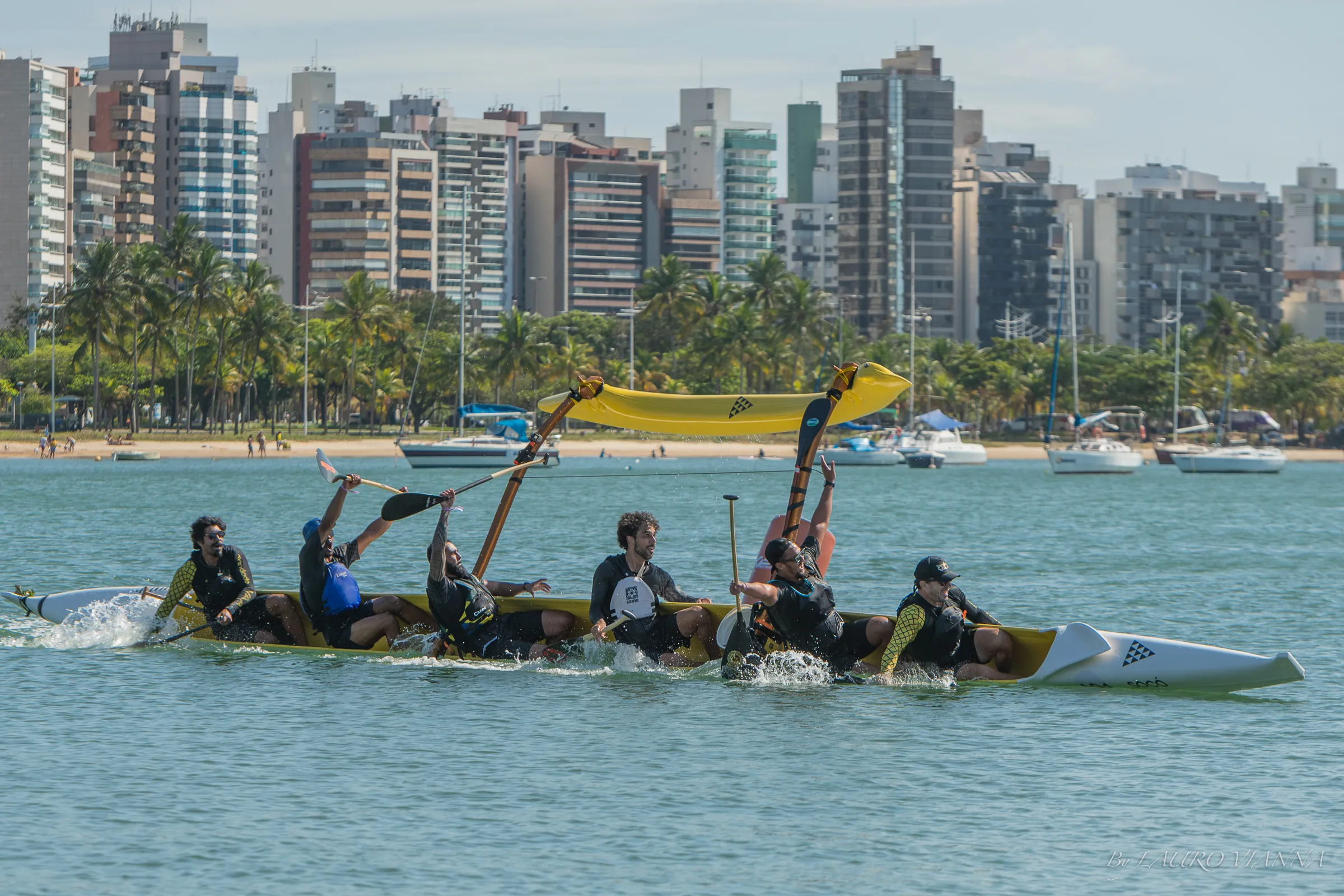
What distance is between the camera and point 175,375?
113 m

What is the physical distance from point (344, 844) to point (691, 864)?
2307 millimetres

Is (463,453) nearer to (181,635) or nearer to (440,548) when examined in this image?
(181,635)

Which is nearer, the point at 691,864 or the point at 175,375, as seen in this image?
the point at 691,864

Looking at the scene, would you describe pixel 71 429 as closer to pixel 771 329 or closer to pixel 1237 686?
pixel 771 329

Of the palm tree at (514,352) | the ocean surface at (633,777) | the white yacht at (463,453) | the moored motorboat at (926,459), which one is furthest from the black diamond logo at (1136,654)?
the palm tree at (514,352)

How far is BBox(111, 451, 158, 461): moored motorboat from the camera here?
99.1 meters

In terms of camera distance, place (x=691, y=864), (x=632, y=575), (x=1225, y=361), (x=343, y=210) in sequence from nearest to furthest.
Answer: (x=691, y=864) → (x=632, y=575) → (x=1225, y=361) → (x=343, y=210)

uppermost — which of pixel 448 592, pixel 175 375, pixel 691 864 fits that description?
pixel 175 375

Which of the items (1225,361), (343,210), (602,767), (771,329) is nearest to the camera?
(602,767)

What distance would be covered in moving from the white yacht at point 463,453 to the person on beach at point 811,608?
229ft

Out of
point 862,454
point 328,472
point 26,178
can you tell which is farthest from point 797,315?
point 328,472

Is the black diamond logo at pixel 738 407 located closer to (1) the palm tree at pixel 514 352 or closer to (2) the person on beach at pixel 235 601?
(2) the person on beach at pixel 235 601

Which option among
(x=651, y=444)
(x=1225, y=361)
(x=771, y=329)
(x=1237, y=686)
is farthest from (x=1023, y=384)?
(x=1237, y=686)

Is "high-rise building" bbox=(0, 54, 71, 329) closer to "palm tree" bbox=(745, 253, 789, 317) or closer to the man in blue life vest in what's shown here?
"palm tree" bbox=(745, 253, 789, 317)
